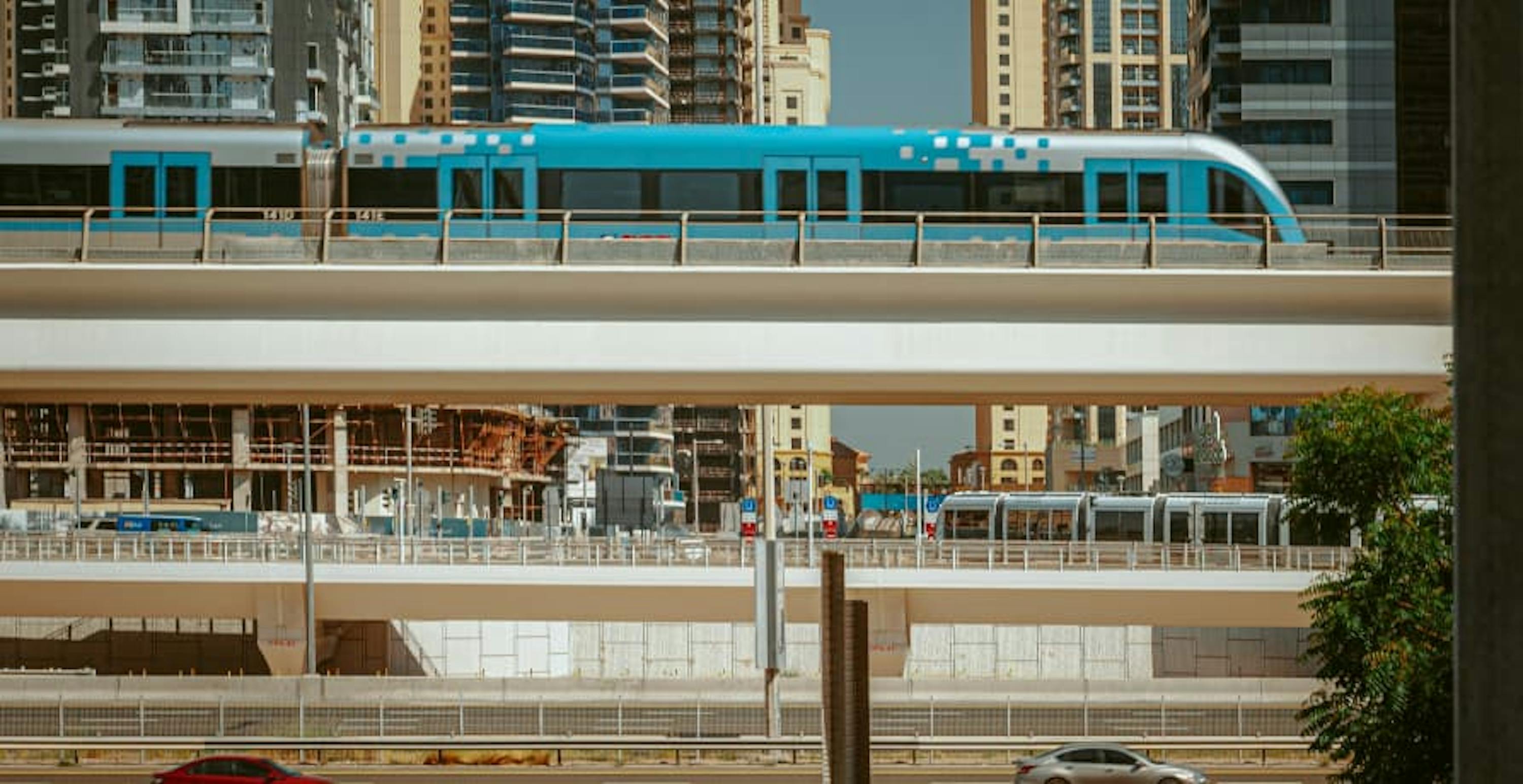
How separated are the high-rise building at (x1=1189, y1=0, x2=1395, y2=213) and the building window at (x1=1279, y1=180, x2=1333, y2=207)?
5 centimetres

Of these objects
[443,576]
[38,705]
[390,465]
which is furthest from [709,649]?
[390,465]

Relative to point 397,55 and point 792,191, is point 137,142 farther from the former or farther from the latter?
point 397,55

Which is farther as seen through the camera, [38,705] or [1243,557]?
[1243,557]

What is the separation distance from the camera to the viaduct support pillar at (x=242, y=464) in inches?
A: 3676

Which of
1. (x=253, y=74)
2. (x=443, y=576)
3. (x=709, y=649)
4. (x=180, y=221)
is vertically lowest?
(x=709, y=649)

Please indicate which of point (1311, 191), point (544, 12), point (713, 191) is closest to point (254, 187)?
point (713, 191)

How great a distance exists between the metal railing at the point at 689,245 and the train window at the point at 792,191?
110 inches

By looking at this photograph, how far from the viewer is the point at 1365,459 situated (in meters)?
17.5

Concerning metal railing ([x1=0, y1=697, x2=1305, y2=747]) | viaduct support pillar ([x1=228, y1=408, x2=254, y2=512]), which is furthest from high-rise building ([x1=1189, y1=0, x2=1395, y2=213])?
metal railing ([x1=0, y1=697, x2=1305, y2=747])

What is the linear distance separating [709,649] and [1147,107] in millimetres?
134751

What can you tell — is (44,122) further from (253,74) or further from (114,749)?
(253,74)

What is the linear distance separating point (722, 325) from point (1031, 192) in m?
7.40

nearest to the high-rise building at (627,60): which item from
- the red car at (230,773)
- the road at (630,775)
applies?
the road at (630,775)

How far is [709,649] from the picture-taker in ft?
179
